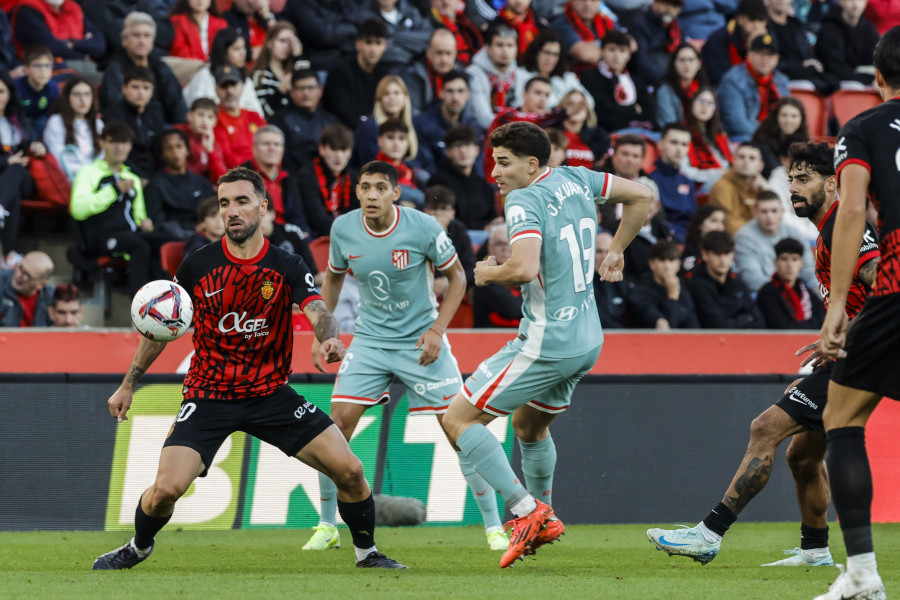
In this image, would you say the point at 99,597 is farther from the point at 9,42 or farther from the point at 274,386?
the point at 9,42

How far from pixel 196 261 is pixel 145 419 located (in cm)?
283

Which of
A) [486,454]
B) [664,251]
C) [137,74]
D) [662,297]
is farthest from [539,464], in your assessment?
[137,74]

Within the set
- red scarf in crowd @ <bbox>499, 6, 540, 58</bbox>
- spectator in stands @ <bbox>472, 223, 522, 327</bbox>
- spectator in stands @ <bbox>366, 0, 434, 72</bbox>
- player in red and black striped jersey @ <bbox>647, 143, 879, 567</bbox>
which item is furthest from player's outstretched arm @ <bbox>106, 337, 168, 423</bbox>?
red scarf in crowd @ <bbox>499, 6, 540, 58</bbox>

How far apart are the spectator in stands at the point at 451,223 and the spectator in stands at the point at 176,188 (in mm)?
2161

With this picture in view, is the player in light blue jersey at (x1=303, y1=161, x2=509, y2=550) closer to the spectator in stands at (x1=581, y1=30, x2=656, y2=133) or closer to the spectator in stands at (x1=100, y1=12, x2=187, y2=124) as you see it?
the spectator in stands at (x1=100, y1=12, x2=187, y2=124)

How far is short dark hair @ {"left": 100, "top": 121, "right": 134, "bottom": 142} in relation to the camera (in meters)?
10.9

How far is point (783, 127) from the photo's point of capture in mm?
14227

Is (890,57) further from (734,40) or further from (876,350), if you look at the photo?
(734,40)

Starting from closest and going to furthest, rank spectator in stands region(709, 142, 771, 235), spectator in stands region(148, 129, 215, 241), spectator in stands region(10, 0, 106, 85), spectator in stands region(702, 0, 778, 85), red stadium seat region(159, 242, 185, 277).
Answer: red stadium seat region(159, 242, 185, 277)
spectator in stands region(148, 129, 215, 241)
spectator in stands region(10, 0, 106, 85)
spectator in stands region(709, 142, 771, 235)
spectator in stands region(702, 0, 778, 85)

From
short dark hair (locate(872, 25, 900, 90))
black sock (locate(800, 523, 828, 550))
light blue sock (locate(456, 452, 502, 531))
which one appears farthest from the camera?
light blue sock (locate(456, 452, 502, 531))

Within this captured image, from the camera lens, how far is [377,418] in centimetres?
916

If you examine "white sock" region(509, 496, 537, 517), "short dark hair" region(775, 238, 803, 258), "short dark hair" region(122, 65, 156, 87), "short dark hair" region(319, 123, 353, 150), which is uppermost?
"short dark hair" region(122, 65, 156, 87)

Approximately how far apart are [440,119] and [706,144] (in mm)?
3387

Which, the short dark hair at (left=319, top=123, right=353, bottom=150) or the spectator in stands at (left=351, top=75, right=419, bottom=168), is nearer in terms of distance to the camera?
the short dark hair at (left=319, top=123, right=353, bottom=150)
